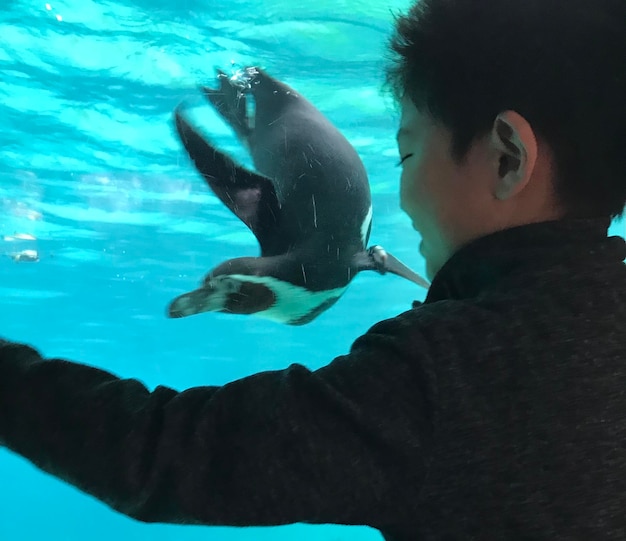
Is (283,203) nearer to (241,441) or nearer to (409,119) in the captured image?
(409,119)

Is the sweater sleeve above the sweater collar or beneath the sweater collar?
beneath

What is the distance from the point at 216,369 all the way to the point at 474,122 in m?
12.6

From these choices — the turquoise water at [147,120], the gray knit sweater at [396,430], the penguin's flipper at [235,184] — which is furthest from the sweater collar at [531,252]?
the turquoise water at [147,120]

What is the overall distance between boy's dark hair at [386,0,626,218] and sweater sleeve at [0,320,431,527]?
21.8 inches

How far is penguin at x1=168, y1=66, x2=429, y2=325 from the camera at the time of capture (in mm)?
1922

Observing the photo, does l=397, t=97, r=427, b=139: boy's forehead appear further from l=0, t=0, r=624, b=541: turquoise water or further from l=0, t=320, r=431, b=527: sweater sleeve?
l=0, t=0, r=624, b=541: turquoise water

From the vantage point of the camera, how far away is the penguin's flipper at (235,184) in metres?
1.96

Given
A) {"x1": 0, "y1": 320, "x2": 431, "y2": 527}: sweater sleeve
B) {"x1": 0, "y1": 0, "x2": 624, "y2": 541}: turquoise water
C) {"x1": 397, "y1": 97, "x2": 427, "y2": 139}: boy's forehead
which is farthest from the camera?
{"x1": 0, "y1": 0, "x2": 624, "y2": 541}: turquoise water

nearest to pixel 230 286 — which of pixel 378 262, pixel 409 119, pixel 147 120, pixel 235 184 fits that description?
pixel 235 184

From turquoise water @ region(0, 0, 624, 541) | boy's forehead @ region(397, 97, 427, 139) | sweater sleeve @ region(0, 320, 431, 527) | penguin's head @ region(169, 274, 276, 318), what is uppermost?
turquoise water @ region(0, 0, 624, 541)

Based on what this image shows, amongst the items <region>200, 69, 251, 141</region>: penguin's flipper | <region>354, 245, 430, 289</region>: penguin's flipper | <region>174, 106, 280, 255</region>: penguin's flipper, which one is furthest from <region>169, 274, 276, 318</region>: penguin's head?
<region>200, 69, 251, 141</region>: penguin's flipper

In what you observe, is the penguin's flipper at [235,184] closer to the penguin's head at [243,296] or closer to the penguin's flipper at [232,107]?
the penguin's head at [243,296]

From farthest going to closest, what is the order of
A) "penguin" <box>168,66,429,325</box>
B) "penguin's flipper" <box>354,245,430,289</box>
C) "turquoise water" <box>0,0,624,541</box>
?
"turquoise water" <box>0,0,624,541</box>
"penguin's flipper" <box>354,245,430,289</box>
"penguin" <box>168,66,429,325</box>

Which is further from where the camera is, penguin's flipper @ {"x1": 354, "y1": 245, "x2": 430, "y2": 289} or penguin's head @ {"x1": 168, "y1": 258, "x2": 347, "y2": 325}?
penguin's flipper @ {"x1": 354, "y1": 245, "x2": 430, "y2": 289}
